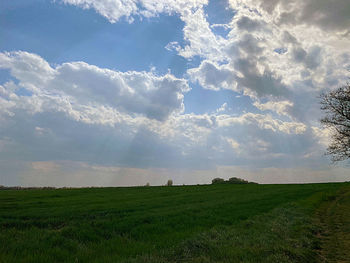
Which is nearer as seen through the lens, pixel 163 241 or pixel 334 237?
pixel 163 241

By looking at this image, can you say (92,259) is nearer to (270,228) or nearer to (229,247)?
(229,247)

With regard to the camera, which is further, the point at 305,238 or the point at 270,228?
the point at 270,228

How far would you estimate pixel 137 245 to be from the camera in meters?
10.7

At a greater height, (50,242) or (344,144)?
(344,144)

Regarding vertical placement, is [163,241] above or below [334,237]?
above

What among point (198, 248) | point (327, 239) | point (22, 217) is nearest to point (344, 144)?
point (327, 239)

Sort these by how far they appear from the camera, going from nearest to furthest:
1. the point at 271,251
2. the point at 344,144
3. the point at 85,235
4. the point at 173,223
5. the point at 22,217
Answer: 1. the point at 271,251
2. the point at 85,235
3. the point at 173,223
4. the point at 22,217
5. the point at 344,144

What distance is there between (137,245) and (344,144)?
34.9 m

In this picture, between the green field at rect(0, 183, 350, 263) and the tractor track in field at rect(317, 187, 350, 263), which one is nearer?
the green field at rect(0, 183, 350, 263)

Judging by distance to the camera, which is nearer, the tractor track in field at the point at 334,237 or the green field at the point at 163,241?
the green field at the point at 163,241

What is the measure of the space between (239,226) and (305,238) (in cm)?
376

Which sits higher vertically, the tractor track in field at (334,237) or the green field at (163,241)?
the green field at (163,241)

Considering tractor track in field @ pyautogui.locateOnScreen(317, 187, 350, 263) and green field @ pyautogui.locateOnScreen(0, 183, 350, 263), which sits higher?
green field @ pyautogui.locateOnScreen(0, 183, 350, 263)

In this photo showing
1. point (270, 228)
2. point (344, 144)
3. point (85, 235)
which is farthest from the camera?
point (344, 144)
